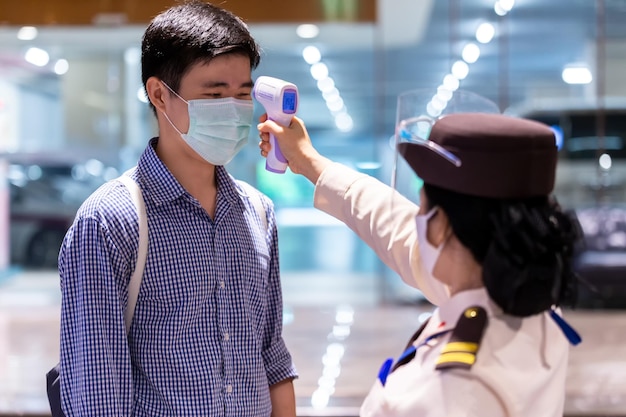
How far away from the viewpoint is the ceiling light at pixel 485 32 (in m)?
8.52

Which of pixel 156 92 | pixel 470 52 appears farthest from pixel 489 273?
pixel 470 52

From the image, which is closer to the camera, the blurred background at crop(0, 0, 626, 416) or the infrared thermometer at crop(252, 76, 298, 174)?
the infrared thermometer at crop(252, 76, 298, 174)

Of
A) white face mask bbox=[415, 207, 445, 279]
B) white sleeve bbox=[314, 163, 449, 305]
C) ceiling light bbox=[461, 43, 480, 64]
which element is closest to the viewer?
white face mask bbox=[415, 207, 445, 279]

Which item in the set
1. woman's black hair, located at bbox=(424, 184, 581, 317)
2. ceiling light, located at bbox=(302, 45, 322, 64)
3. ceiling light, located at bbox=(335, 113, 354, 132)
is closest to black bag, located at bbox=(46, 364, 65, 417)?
woman's black hair, located at bbox=(424, 184, 581, 317)

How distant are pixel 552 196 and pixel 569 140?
8.01m

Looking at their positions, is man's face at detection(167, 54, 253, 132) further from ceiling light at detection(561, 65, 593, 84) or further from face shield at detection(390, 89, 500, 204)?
ceiling light at detection(561, 65, 593, 84)

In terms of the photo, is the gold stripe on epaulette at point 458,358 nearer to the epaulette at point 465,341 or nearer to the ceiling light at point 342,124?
the epaulette at point 465,341

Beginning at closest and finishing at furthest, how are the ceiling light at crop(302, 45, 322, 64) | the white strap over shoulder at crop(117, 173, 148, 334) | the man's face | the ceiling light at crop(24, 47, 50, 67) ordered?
the white strap over shoulder at crop(117, 173, 148, 334)
the man's face
the ceiling light at crop(302, 45, 322, 64)
the ceiling light at crop(24, 47, 50, 67)

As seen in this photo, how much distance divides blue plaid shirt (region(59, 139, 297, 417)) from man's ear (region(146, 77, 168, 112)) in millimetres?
103

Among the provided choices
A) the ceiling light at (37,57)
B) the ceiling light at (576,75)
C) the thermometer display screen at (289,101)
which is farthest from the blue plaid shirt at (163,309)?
the ceiling light at (576,75)

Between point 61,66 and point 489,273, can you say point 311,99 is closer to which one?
point 61,66

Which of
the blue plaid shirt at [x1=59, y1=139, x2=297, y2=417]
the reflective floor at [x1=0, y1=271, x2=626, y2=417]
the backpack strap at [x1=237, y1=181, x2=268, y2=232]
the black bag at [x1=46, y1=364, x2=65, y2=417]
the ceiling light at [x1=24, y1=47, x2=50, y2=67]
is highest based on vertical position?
the ceiling light at [x1=24, y1=47, x2=50, y2=67]

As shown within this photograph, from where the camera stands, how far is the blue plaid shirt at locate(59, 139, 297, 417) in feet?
5.34

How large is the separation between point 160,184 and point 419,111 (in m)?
0.62
